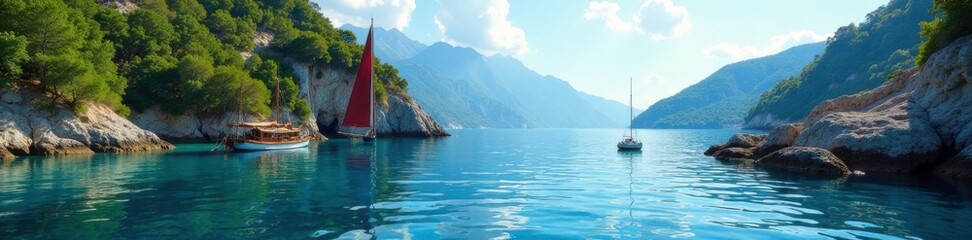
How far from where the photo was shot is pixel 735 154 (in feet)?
111

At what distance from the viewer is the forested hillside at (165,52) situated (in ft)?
122

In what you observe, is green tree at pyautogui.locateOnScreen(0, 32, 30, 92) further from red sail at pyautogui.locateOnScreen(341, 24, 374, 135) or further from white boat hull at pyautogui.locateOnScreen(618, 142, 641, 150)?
white boat hull at pyautogui.locateOnScreen(618, 142, 641, 150)

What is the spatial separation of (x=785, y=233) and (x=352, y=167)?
68.5 feet

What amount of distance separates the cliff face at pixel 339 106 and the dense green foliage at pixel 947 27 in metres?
69.1

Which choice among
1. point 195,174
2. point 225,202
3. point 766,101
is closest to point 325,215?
point 225,202

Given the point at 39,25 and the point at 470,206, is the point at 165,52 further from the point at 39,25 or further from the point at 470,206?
the point at 470,206

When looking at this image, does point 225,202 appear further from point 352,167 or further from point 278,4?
point 278,4

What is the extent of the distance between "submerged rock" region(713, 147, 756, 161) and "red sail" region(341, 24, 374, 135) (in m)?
33.1

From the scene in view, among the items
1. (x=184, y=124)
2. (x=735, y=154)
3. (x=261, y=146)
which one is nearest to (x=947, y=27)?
(x=735, y=154)

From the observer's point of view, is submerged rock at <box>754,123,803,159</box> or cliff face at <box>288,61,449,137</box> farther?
cliff face at <box>288,61,449,137</box>

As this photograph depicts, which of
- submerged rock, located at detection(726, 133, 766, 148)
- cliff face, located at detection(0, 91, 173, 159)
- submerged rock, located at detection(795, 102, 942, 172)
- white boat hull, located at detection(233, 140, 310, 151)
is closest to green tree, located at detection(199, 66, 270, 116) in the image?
cliff face, located at detection(0, 91, 173, 159)

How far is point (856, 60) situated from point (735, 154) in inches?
5759

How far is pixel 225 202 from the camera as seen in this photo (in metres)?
13.8

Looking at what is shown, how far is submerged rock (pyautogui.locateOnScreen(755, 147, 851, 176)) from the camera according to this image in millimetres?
22703
